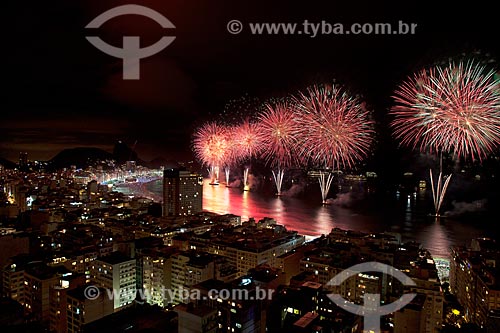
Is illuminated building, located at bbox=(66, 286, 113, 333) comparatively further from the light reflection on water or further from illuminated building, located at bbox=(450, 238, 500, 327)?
the light reflection on water

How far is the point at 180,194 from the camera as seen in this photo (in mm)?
12398

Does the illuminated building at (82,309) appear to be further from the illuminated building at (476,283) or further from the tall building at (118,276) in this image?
the illuminated building at (476,283)

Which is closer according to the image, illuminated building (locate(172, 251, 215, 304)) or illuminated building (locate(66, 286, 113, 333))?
illuminated building (locate(66, 286, 113, 333))

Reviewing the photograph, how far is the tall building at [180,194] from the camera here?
12.4 metres

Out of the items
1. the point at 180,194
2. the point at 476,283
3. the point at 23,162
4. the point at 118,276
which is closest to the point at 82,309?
the point at 118,276

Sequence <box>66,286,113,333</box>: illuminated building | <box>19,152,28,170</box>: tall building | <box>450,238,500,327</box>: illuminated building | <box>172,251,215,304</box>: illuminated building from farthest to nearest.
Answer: <box>19,152,28,170</box>: tall building, <box>172,251,215,304</box>: illuminated building, <box>450,238,500,327</box>: illuminated building, <box>66,286,113,333</box>: illuminated building

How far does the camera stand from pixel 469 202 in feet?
50.4

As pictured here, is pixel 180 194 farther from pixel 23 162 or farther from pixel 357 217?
pixel 23 162

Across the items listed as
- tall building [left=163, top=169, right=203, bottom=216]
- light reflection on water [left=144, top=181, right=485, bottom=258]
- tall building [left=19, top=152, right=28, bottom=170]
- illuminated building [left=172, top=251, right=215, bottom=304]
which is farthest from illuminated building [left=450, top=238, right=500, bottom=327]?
tall building [left=19, top=152, right=28, bottom=170]

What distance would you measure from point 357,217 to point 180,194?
603 centimetres

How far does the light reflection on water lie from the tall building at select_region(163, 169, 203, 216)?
165 cm

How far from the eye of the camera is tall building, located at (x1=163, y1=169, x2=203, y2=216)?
12352mm

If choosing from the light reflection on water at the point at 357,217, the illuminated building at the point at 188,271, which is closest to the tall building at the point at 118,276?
the illuminated building at the point at 188,271

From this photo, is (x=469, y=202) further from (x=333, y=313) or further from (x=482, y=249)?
(x=333, y=313)
